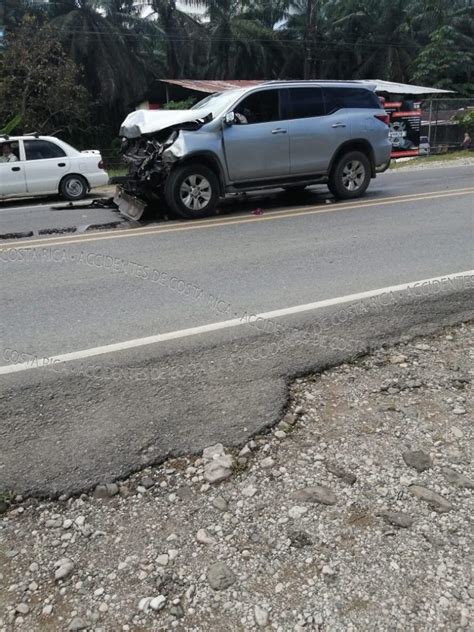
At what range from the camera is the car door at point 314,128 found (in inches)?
391

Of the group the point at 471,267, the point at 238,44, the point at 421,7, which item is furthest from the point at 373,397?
the point at 421,7

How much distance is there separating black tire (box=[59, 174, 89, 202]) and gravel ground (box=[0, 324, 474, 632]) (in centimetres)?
1124

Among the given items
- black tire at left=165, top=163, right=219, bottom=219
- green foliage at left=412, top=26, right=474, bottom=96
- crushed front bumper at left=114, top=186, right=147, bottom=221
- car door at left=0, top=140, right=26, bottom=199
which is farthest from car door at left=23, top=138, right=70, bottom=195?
green foliage at left=412, top=26, right=474, bottom=96

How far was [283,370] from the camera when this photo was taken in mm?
4070

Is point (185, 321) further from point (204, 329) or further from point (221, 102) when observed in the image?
point (221, 102)

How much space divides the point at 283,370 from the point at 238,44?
40.2 metres

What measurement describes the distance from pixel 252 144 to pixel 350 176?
2.22 meters

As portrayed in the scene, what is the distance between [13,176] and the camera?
12.7 m

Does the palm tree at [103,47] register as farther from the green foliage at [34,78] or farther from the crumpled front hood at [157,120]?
the crumpled front hood at [157,120]

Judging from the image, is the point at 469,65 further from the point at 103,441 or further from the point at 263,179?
the point at 103,441

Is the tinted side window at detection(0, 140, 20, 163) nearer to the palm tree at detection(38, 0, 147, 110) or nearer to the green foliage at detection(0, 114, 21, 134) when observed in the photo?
the green foliage at detection(0, 114, 21, 134)

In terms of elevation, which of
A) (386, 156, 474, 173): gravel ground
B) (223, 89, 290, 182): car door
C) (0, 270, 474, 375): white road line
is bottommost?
(0, 270, 474, 375): white road line

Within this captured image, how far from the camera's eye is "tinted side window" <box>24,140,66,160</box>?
12891 millimetres

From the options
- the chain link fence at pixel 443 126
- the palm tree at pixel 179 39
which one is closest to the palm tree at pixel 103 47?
the palm tree at pixel 179 39
